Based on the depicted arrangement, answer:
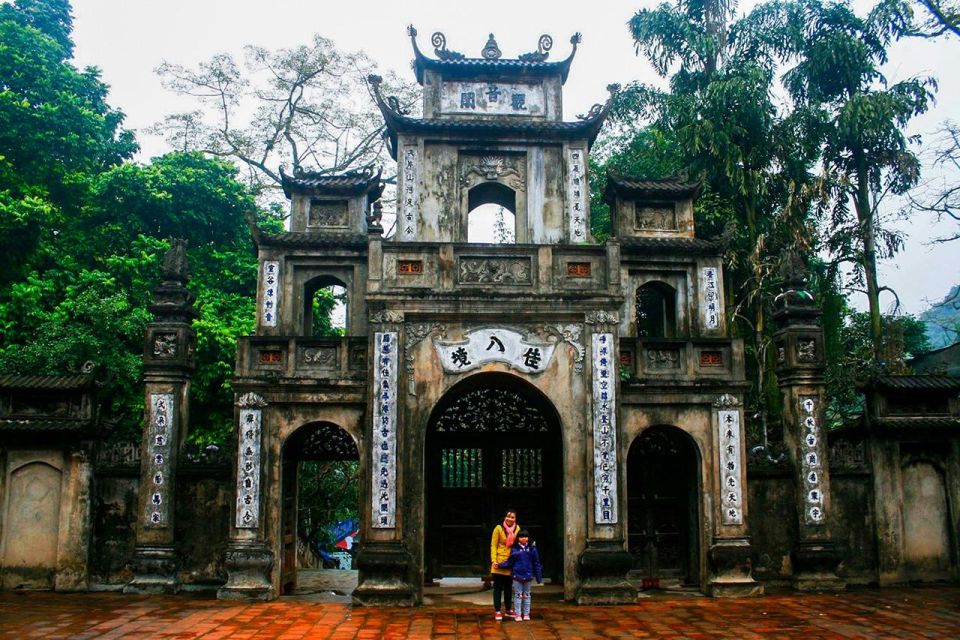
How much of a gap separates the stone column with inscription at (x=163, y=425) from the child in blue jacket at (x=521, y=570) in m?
5.75

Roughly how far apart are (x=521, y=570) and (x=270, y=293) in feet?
23.9

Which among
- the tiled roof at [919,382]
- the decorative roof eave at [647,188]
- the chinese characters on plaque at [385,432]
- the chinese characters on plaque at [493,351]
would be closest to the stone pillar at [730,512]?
the tiled roof at [919,382]

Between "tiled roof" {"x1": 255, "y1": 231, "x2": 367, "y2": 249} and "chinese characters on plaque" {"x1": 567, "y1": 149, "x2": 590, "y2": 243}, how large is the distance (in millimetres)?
3885

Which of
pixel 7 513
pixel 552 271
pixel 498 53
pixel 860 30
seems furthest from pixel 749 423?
pixel 7 513

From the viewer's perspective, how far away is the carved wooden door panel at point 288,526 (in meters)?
13.0

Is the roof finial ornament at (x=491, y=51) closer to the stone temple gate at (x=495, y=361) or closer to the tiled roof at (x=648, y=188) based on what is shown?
the stone temple gate at (x=495, y=361)

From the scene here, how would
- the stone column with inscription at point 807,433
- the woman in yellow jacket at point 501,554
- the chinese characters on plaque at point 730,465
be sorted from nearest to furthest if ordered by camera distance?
1. the woman in yellow jacket at point 501,554
2. the chinese characters on plaque at point 730,465
3. the stone column with inscription at point 807,433

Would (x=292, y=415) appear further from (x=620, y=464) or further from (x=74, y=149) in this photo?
(x=74, y=149)

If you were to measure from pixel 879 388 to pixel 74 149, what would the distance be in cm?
2054

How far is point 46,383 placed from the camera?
42.9 feet

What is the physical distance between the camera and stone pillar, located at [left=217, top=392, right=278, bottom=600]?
12.2 metres

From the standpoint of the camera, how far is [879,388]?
13695 millimetres

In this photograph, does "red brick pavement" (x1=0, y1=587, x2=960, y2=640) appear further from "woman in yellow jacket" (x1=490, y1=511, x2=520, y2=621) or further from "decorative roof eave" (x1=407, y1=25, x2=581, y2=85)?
"decorative roof eave" (x1=407, y1=25, x2=581, y2=85)

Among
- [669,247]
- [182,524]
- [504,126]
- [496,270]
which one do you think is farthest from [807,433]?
[182,524]
